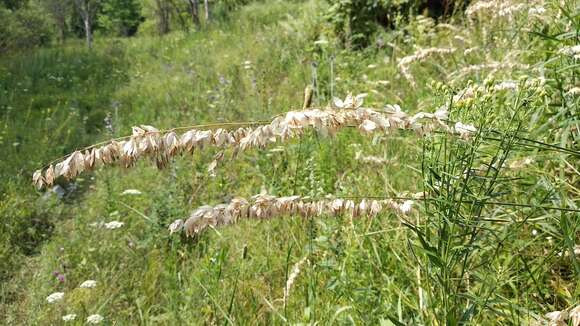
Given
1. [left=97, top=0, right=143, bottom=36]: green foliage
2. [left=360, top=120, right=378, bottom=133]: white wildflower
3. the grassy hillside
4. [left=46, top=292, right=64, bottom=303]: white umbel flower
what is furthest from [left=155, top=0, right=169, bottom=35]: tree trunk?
[left=360, top=120, right=378, bottom=133]: white wildflower

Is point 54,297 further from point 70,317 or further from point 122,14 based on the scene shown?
point 122,14

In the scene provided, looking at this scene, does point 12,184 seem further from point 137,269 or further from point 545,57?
point 545,57

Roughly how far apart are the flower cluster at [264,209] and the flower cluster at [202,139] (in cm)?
17

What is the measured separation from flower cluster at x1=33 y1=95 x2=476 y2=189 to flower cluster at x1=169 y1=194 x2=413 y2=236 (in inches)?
6.7

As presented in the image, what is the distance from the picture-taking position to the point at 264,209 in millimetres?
1104

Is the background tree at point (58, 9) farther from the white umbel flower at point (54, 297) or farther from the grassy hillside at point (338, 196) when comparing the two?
the white umbel flower at point (54, 297)

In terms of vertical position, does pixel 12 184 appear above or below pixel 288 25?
below

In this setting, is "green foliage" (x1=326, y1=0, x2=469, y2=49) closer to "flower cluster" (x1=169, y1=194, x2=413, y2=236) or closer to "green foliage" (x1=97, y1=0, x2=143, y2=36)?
"flower cluster" (x1=169, y1=194, x2=413, y2=236)

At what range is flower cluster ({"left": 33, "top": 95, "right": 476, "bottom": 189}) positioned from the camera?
894 mm

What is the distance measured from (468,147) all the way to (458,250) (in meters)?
0.28

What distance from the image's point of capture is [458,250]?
1.24m

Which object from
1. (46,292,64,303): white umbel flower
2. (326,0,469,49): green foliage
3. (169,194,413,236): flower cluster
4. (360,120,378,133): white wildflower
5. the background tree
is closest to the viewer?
(360,120,378,133): white wildflower

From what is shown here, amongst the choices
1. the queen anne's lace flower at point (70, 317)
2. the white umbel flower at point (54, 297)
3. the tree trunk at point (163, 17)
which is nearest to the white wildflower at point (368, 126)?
the queen anne's lace flower at point (70, 317)

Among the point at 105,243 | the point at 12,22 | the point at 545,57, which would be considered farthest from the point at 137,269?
the point at 12,22
